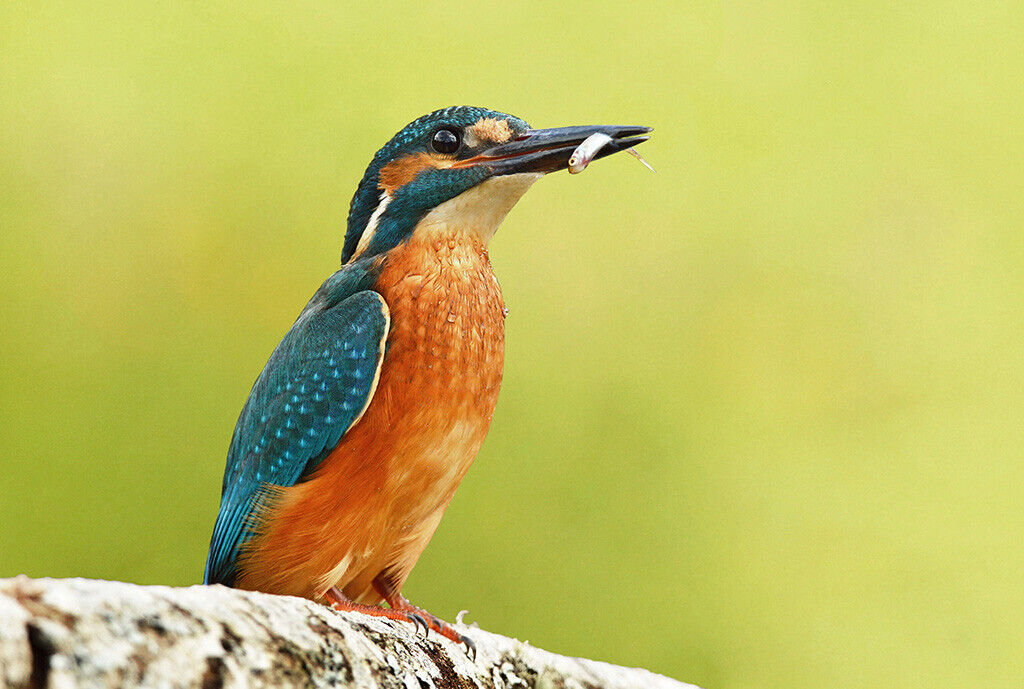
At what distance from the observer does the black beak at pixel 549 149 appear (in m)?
2.46

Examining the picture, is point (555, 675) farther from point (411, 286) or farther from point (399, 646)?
point (411, 286)

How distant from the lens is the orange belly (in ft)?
7.43

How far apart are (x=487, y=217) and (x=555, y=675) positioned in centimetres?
113

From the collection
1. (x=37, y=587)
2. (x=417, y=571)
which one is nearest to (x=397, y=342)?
→ (x=37, y=587)

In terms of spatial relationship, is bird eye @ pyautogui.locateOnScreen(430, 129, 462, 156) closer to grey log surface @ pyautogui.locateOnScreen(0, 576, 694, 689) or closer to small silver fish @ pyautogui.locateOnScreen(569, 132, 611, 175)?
small silver fish @ pyautogui.locateOnScreen(569, 132, 611, 175)

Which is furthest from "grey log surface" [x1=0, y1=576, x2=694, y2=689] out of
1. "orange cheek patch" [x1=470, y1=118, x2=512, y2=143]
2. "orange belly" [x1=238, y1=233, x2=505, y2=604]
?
"orange cheek patch" [x1=470, y1=118, x2=512, y2=143]

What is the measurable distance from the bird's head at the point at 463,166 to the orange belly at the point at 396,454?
0.15 meters

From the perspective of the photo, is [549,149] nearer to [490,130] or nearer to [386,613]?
[490,130]

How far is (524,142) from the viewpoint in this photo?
2.51 metres

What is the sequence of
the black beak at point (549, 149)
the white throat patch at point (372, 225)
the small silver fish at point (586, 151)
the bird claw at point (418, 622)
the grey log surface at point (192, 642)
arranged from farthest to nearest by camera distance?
the white throat patch at point (372, 225)
the black beak at point (549, 149)
the small silver fish at point (586, 151)
the bird claw at point (418, 622)
the grey log surface at point (192, 642)

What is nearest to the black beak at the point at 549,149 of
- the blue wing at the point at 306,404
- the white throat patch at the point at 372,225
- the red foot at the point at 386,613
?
the white throat patch at the point at 372,225

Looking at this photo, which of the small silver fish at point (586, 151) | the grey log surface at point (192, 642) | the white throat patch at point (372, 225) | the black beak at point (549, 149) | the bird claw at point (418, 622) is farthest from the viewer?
the white throat patch at point (372, 225)

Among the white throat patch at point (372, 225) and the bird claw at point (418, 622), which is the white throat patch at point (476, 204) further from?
the bird claw at point (418, 622)

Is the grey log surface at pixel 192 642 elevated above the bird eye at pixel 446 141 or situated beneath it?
situated beneath
